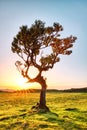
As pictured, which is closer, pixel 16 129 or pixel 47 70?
Answer: pixel 16 129

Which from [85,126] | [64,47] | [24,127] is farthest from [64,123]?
[64,47]

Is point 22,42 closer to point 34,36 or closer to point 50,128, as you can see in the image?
point 34,36

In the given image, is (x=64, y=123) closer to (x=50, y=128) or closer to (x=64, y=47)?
(x=50, y=128)

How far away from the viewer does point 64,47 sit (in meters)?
49.2

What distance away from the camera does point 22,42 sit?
1861 inches

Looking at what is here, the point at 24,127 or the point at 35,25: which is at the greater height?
the point at 35,25

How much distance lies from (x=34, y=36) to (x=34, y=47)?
1923mm

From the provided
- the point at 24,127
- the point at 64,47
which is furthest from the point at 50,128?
→ the point at 64,47

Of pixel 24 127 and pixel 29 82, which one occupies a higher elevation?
pixel 29 82

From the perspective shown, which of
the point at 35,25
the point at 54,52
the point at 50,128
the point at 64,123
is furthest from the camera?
the point at 54,52

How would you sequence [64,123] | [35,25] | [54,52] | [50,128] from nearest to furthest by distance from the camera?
1. [50,128]
2. [64,123]
3. [35,25]
4. [54,52]

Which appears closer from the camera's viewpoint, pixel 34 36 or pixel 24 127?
pixel 24 127

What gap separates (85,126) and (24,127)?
630cm

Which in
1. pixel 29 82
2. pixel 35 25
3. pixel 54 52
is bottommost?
pixel 29 82
